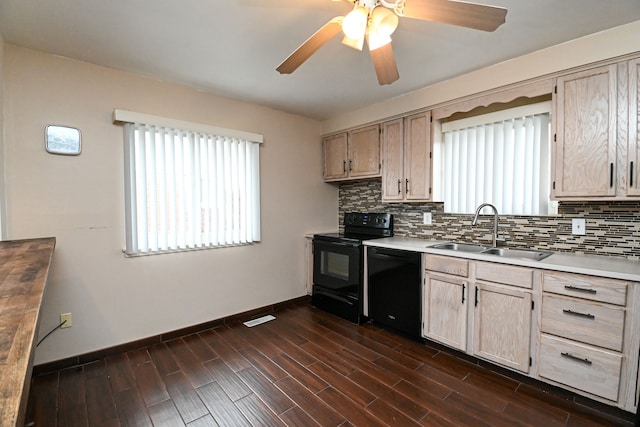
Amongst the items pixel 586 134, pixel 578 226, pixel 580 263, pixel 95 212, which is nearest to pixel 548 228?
pixel 578 226

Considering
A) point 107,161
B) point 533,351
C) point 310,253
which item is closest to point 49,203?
point 107,161

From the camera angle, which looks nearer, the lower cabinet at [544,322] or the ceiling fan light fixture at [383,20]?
the ceiling fan light fixture at [383,20]

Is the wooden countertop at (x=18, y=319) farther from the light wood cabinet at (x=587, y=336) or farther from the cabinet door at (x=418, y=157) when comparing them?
the cabinet door at (x=418, y=157)

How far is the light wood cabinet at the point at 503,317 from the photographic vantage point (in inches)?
78.8

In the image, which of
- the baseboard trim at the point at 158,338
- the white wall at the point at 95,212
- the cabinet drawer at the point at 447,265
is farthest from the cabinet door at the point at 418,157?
the baseboard trim at the point at 158,338

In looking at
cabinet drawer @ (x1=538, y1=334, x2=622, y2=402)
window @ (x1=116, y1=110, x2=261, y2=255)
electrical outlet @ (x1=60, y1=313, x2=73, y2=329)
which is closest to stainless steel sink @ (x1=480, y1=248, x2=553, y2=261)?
cabinet drawer @ (x1=538, y1=334, x2=622, y2=402)

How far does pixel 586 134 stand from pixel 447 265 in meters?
1.32

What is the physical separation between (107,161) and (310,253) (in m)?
2.31

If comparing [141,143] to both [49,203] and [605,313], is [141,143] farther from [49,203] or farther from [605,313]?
[605,313]

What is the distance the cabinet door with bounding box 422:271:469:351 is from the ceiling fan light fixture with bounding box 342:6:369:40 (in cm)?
195

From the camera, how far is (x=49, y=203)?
84.7 inches

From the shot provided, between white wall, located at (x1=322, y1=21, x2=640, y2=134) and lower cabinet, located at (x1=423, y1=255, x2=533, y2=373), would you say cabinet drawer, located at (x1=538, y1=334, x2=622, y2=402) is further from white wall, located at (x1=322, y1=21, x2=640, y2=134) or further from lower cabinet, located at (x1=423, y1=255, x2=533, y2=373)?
white wall, located at (x1=322, y1=21, x2=640, y2=134)

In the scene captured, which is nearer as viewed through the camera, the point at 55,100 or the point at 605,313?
the point at 605,313

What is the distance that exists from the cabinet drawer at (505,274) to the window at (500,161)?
702mm
